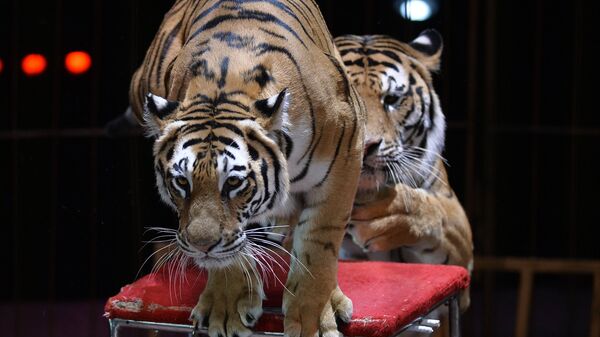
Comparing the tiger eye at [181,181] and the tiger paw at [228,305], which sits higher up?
the tiger eye at [181,181]

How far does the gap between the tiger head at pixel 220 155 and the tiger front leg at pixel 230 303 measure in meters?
0.17

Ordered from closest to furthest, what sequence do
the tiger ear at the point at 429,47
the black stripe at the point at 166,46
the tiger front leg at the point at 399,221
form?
the black stripe at the point at 166,46 < the tiger front leg at the point at 399,221 < the tiger ear at the point at 429,47

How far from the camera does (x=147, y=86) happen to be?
2.22m

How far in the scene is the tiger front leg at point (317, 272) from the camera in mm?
1806

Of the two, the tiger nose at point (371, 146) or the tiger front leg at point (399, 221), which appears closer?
the tiger nose at point (371, 146)

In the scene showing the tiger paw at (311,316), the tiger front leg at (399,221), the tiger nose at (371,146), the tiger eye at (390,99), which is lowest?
the tiger paw at (311,316)

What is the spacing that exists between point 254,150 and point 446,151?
1091mm
